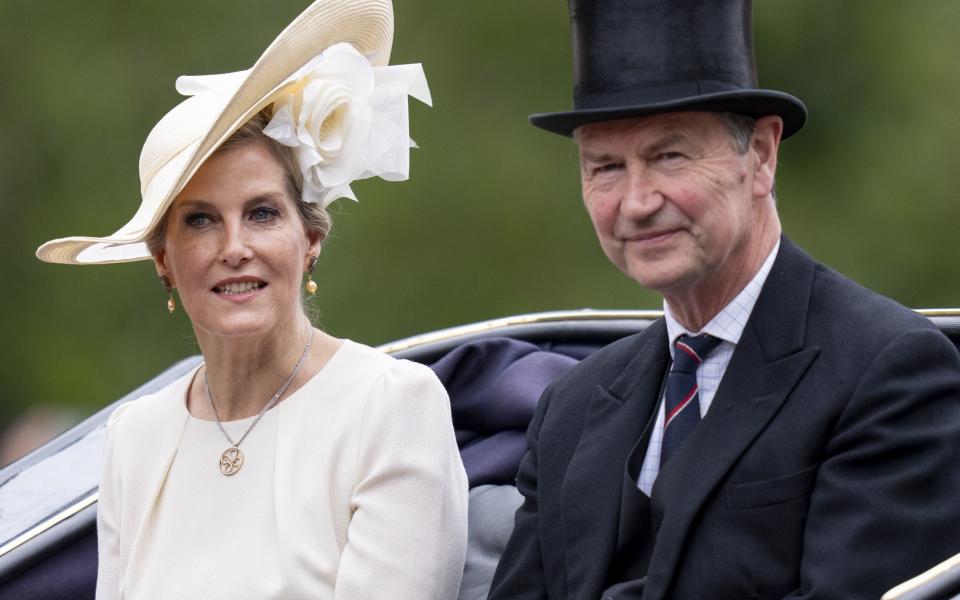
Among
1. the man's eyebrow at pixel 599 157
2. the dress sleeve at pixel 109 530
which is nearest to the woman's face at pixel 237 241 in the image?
the dress sleeve at pixel 109 530

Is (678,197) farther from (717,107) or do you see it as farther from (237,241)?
(237,241)

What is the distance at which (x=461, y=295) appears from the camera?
9641mm

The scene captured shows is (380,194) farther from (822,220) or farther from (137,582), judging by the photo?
(137,582)

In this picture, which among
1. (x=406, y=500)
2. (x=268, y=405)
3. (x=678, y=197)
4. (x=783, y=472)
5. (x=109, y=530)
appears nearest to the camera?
(x=783, y=472)

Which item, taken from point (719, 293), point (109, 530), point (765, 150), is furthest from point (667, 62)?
point (109, 530)

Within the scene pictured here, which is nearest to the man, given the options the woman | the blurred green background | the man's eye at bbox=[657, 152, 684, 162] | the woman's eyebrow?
the man's eye at bbox=[657, 152, 684, 162]

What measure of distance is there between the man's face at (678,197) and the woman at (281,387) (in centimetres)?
69

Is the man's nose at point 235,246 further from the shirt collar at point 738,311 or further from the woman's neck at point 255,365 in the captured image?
the shirt collar at point 738,311

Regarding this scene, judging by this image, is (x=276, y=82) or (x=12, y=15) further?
(x=12, y=15)

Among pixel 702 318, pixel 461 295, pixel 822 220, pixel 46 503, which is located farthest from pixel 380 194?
pixel 702 318

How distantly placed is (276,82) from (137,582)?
1.06m

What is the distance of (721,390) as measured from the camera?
9.62 feet

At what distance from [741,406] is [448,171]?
6.78m

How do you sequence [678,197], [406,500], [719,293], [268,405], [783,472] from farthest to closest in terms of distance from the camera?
[268,405], [406,500], [719,293], [678,197], [783,472]
